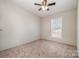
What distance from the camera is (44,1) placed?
2262 mm

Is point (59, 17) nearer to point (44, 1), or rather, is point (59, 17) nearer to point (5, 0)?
point (44, 1)

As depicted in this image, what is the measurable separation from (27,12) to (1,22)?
154 cm

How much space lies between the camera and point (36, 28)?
4.61 m

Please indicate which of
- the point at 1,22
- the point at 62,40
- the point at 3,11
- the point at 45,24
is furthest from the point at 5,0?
the point at 62,40

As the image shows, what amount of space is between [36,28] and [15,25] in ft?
5.08

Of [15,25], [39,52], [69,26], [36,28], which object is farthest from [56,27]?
[15,25]

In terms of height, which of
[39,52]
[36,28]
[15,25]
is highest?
[15,25]

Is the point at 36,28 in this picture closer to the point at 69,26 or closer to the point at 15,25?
the point at 15,25

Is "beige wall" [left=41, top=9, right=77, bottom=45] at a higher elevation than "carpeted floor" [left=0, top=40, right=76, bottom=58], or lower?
higher

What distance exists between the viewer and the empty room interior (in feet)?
8.98

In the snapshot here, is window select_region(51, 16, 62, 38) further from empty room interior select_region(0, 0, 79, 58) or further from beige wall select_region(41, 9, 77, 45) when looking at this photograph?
beige wall select_region(41, 9, 77, 45)

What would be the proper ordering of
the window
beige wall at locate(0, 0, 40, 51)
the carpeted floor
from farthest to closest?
1. the window
2. beige wall at locate(0, 0, 40, 51)
3. the carpeted floor

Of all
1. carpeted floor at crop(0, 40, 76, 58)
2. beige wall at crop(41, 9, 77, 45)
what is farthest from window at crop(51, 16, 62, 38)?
carpeted floor at crop(0, 40, 76, 58)

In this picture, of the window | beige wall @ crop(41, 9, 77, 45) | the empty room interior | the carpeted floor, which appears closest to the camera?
the carpeted floor
